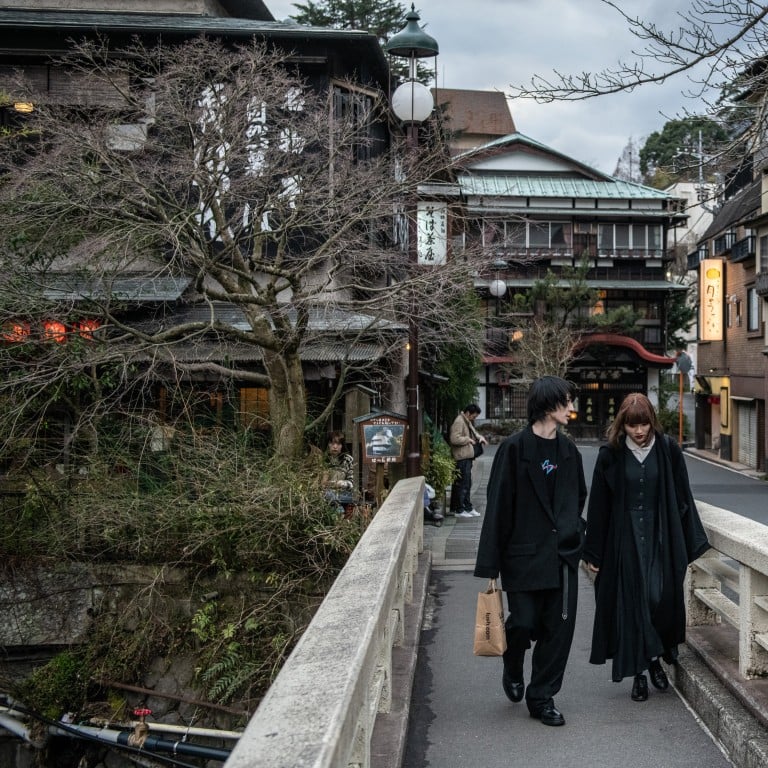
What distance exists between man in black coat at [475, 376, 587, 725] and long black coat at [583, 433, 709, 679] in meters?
0.33

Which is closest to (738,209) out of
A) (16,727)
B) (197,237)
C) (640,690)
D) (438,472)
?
(438,472)

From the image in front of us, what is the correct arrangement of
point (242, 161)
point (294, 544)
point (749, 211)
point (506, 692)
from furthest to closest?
1. point (749, 211)
2. point (242, 161)
3. point (294, 544)
4. point (506, 692)

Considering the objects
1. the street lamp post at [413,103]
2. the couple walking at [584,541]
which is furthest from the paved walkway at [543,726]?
the street lamp post at [413,103]

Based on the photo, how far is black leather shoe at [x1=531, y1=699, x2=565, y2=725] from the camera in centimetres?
497

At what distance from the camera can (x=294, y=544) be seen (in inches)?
378

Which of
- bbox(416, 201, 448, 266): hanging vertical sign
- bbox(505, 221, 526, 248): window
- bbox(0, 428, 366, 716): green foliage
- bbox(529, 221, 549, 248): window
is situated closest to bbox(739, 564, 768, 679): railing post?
bbox(0, 428, 366, 716): green foliage

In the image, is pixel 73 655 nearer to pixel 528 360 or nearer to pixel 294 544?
pixel 294 544

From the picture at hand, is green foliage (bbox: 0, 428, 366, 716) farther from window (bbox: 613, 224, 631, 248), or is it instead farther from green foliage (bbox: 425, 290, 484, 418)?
window (bbox: 613, 224, 631, 248)

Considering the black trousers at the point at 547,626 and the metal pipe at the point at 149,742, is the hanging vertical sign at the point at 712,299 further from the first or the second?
the black trousers at the point at 547,626

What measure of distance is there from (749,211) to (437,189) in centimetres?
2130

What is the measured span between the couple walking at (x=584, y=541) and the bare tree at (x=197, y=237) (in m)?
6.67

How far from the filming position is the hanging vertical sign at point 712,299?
34.1 meters

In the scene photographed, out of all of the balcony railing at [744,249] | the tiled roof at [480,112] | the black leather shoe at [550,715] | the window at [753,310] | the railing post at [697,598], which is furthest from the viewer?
the tiled roof at [480,112]

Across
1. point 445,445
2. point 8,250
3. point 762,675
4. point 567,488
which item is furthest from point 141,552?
point 445,445
